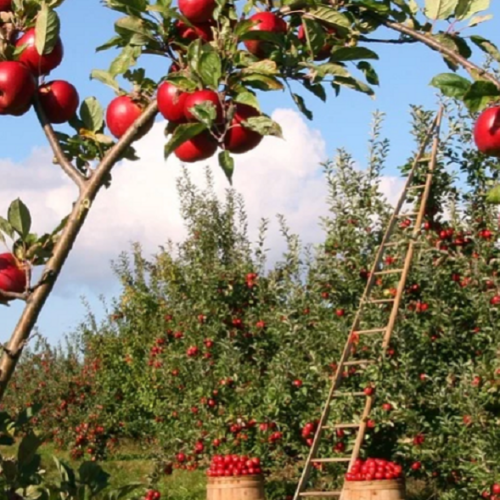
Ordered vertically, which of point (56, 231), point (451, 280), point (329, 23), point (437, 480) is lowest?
point (437, 480)

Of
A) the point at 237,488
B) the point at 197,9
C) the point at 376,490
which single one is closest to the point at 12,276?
the point at 197,9

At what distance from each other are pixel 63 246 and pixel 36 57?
280mm

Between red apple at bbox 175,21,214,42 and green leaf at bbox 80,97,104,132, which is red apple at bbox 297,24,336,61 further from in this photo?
green leaf at bbox 80,97,104,132

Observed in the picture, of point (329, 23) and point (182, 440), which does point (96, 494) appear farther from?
point (182, 440)

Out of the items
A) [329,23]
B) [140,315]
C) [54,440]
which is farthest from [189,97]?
[54,440]

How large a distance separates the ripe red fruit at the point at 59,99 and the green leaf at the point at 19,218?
0.44 ft

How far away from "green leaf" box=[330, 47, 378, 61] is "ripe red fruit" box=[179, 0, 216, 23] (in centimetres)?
16

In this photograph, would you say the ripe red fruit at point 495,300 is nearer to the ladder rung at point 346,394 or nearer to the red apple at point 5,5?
the ladder rung at point 346,394

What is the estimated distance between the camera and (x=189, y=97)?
3.44 feet

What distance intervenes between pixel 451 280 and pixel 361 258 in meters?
0.74

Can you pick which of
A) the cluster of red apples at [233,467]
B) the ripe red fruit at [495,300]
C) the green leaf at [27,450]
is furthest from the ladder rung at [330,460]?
the green leaf at [27,450]

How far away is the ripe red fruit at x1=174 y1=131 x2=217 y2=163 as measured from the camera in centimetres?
110

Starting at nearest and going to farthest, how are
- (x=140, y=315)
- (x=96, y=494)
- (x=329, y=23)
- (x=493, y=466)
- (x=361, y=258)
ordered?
(x=329, y=23)
(x=96, y=494)
(x=493, y=466)
(x=361, y=258)
(x=140, y=315)

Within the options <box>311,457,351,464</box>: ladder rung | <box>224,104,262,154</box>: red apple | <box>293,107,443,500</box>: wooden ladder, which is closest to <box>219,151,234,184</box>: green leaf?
<box>224,104,262,154</box>: red apple
